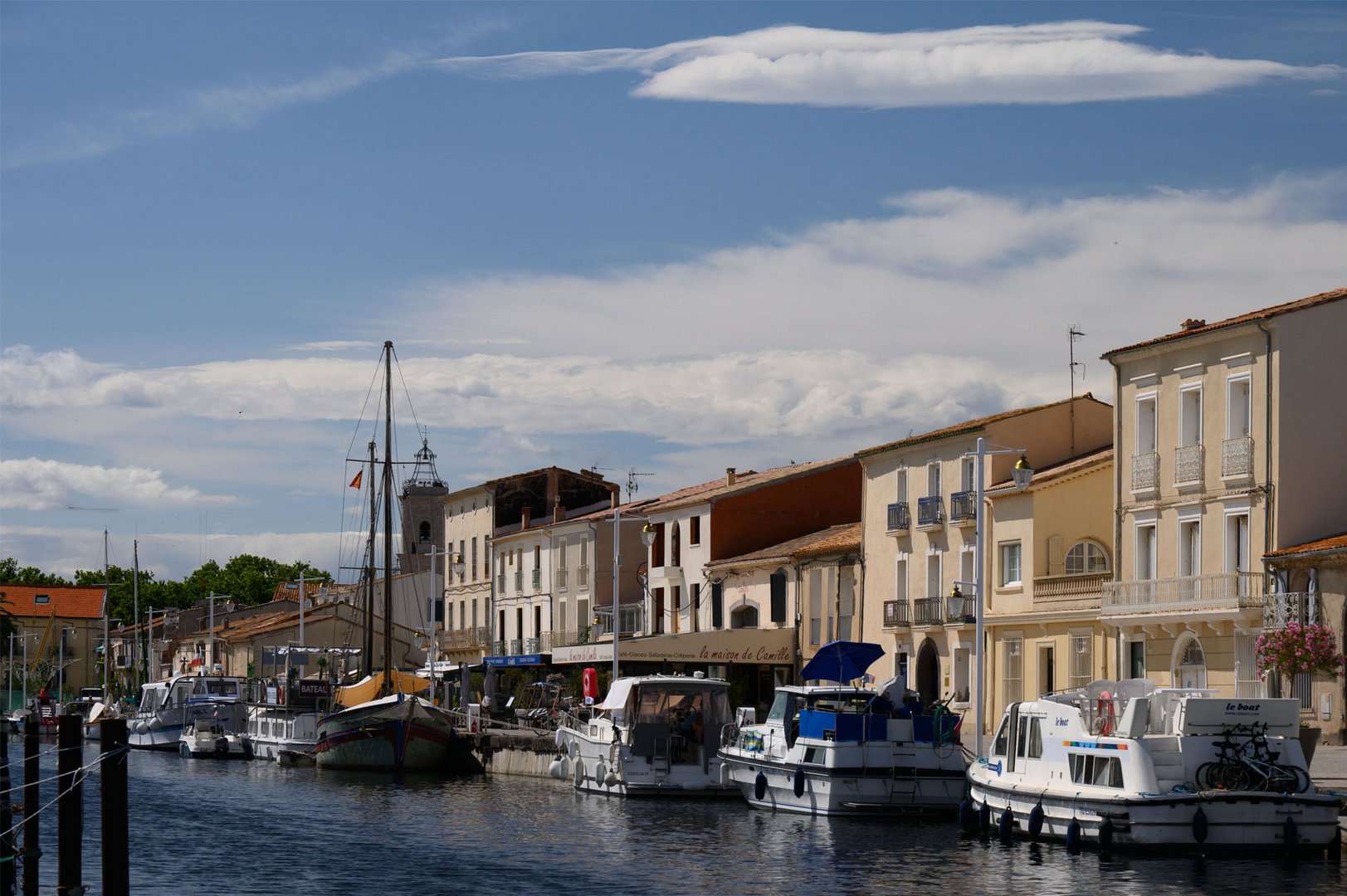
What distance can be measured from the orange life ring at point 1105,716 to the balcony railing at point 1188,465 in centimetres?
1642

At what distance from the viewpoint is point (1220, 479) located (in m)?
46.4

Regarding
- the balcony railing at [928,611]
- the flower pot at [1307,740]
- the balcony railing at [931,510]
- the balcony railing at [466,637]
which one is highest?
the balcony railing at [931,510]

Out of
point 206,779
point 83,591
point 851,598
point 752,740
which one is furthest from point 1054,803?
point 83,591

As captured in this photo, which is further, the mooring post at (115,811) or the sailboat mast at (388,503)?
the sailboat mast at (388,503)

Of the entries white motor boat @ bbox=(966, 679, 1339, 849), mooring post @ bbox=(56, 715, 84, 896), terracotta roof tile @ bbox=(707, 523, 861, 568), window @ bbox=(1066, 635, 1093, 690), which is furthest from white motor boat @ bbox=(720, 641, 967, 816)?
terracotta roof tile @ bbox=(707, 523, 861, 568)

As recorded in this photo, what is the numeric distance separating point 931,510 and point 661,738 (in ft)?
54.8

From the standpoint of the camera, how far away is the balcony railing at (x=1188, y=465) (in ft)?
155

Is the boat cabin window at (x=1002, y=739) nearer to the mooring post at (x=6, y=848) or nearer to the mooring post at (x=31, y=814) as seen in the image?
the mooring post at (x=31, y=814)

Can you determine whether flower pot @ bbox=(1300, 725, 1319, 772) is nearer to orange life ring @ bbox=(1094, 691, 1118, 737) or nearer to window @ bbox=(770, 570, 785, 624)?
orange life ring @ bbox=(1094, 691, 1118, 737)

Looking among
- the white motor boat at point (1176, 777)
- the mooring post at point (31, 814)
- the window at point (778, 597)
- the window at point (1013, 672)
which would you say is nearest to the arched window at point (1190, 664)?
the window at point (1013, 672)

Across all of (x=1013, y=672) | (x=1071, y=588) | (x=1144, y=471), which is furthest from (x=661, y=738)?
(x=1144, y=471)

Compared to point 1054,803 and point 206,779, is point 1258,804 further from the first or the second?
point 206,779

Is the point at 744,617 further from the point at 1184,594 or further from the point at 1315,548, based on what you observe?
the point at 1315,548

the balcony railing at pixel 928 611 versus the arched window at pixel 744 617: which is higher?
the balcony railing at pixel 928 611
